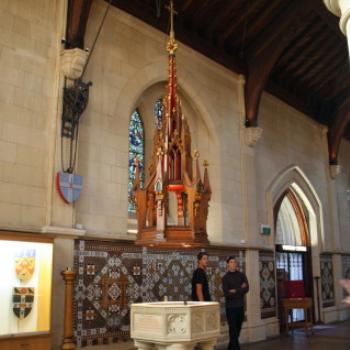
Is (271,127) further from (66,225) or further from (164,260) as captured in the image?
(66,225)

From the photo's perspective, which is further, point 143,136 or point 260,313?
point 260,313

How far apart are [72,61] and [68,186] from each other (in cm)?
156

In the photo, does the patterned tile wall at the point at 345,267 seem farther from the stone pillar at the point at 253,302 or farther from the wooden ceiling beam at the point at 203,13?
the wooden ceiling beam at the point at 203,13

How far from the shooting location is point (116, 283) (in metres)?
6.54

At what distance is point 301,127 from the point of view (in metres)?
11.7

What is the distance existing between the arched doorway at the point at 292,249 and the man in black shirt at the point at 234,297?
406 centimetres

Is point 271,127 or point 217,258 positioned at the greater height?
point 271,127

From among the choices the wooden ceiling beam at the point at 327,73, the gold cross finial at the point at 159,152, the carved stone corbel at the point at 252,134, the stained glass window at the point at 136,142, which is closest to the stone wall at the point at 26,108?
the gold cross finial at the point at 159,152

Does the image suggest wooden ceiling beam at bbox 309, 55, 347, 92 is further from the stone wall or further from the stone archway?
the stone wall

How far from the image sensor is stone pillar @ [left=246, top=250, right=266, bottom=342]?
28.3 ft

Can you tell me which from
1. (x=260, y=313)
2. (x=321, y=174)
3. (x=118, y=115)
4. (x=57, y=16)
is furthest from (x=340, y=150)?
(x=57, y=16)

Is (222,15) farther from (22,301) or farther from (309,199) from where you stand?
(22,301)

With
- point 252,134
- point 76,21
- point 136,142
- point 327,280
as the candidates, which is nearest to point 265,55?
point 252,134

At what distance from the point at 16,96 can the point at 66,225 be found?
1.61 meters
